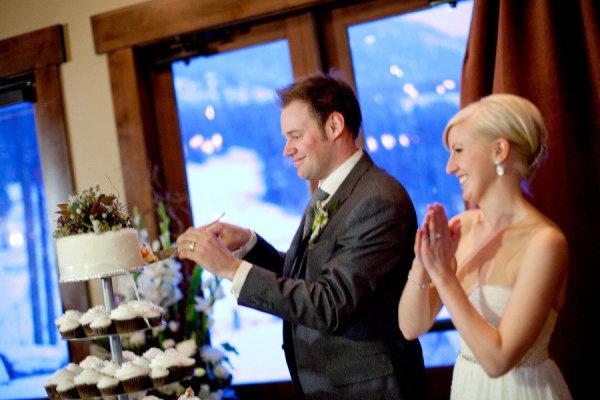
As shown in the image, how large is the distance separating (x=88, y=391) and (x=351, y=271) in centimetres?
92

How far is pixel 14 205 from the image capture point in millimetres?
3994

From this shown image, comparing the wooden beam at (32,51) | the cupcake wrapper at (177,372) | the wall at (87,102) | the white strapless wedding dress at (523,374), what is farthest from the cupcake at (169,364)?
the wooden beam at (32,51)

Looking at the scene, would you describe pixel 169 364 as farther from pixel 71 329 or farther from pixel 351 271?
pixel 351 271

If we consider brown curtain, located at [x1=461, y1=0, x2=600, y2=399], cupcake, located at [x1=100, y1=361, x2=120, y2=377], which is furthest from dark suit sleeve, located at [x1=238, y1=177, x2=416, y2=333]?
brown curtain, located at [x1=461, y1=0, x2=600, y2=399]

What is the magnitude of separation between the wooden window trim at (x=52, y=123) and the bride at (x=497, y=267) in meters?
2.41

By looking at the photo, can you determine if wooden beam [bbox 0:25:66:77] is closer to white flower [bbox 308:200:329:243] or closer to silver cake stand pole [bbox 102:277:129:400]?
silver cake stand pole [bbox 102:277:129:400]

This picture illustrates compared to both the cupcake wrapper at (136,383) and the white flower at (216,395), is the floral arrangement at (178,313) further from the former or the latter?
the cupcake wrapper at (136,383)

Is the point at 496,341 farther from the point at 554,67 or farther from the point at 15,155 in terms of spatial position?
the point at 15,155

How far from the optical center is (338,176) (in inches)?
82.7

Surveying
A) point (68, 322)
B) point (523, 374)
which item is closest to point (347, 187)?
point (523, 374)

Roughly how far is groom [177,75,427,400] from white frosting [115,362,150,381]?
459mm

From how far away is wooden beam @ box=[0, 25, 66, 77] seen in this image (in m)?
3.70

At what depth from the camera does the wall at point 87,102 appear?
144 inches

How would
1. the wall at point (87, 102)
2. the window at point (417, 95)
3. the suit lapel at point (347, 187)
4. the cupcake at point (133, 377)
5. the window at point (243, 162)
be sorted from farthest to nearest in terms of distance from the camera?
the wall at point (87, 102) → the window at point (243, 162) → the window at point (417, 95) → the cupcake at point (133, 377) → the suit lapel at point (347, 187)
